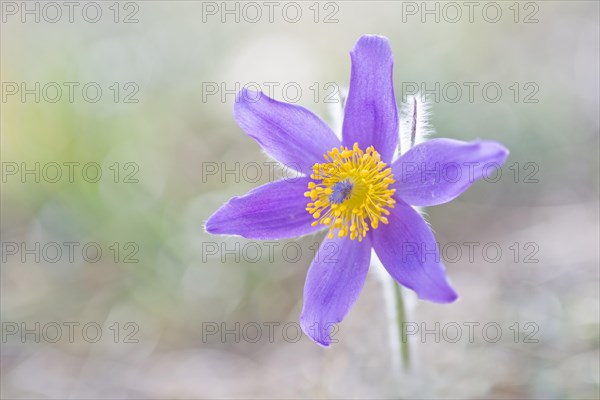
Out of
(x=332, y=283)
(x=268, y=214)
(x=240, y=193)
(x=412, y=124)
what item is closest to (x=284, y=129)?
(x=268, y=214)

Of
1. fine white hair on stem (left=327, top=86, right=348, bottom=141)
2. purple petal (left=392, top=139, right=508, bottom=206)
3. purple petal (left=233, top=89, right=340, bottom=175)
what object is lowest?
purple petal (left=392, top=139, right=508, bottom=206)

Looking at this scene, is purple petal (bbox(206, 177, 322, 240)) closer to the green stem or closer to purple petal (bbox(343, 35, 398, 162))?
purple petal (bbox(343, 35, 398, 162))

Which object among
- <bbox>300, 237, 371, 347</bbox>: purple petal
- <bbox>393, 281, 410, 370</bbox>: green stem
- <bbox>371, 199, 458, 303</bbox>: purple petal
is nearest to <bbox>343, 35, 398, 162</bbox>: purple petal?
<bbox>371, 199, 458, 303</bbox>: purple petal

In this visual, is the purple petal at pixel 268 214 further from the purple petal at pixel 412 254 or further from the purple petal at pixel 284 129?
the purple petal at pixel 412 254

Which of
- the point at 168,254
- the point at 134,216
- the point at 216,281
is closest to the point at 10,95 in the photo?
the point at 134,216

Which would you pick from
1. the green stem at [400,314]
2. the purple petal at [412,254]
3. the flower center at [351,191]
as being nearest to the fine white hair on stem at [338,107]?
the flower center at [351,191]

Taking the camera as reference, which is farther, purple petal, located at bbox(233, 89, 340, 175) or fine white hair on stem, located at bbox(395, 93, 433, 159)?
purple petal, located at bbox(233, 89, 340, 175)

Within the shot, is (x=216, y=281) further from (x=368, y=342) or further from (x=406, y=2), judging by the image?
(x=406, y=2)
